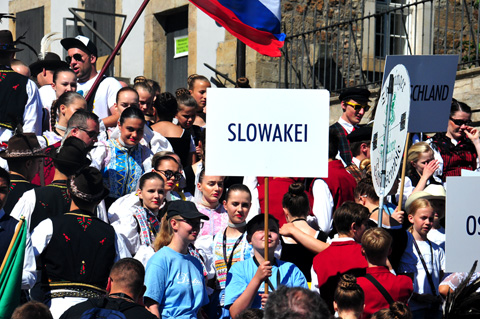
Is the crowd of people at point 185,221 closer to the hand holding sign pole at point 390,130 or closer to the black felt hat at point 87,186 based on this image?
the black felt hat at point 87,186

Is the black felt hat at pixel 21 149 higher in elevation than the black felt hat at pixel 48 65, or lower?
lower

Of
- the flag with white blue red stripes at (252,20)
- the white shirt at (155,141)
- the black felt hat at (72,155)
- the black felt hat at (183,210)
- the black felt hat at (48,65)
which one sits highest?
the flag with white blue red stripes at (252,20)

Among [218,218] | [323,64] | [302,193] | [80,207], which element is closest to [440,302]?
[302,193]

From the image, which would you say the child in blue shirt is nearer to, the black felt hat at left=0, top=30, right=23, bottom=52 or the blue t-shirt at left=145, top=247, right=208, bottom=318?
the blue t-shirt at left=145, top=247, right=208, bottom=318

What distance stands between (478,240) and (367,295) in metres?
0.91

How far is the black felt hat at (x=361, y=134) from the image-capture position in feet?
32.0

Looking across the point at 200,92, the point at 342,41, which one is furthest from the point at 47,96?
the point at 342,41

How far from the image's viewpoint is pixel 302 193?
8.28 m

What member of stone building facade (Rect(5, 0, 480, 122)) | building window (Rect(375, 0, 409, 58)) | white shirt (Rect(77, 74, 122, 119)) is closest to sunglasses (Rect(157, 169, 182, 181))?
white shirt (Rect(77, 74, 122, 119))

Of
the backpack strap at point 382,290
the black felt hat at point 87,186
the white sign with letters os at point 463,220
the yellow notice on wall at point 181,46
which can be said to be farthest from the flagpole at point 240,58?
the white sign with letters os at point 463,220

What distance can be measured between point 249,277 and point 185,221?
24.2 inches

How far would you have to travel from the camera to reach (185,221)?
7281 mm

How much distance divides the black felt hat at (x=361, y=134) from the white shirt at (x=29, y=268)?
13.8 ft

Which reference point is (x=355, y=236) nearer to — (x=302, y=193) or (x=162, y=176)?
(x=302, y=193)
